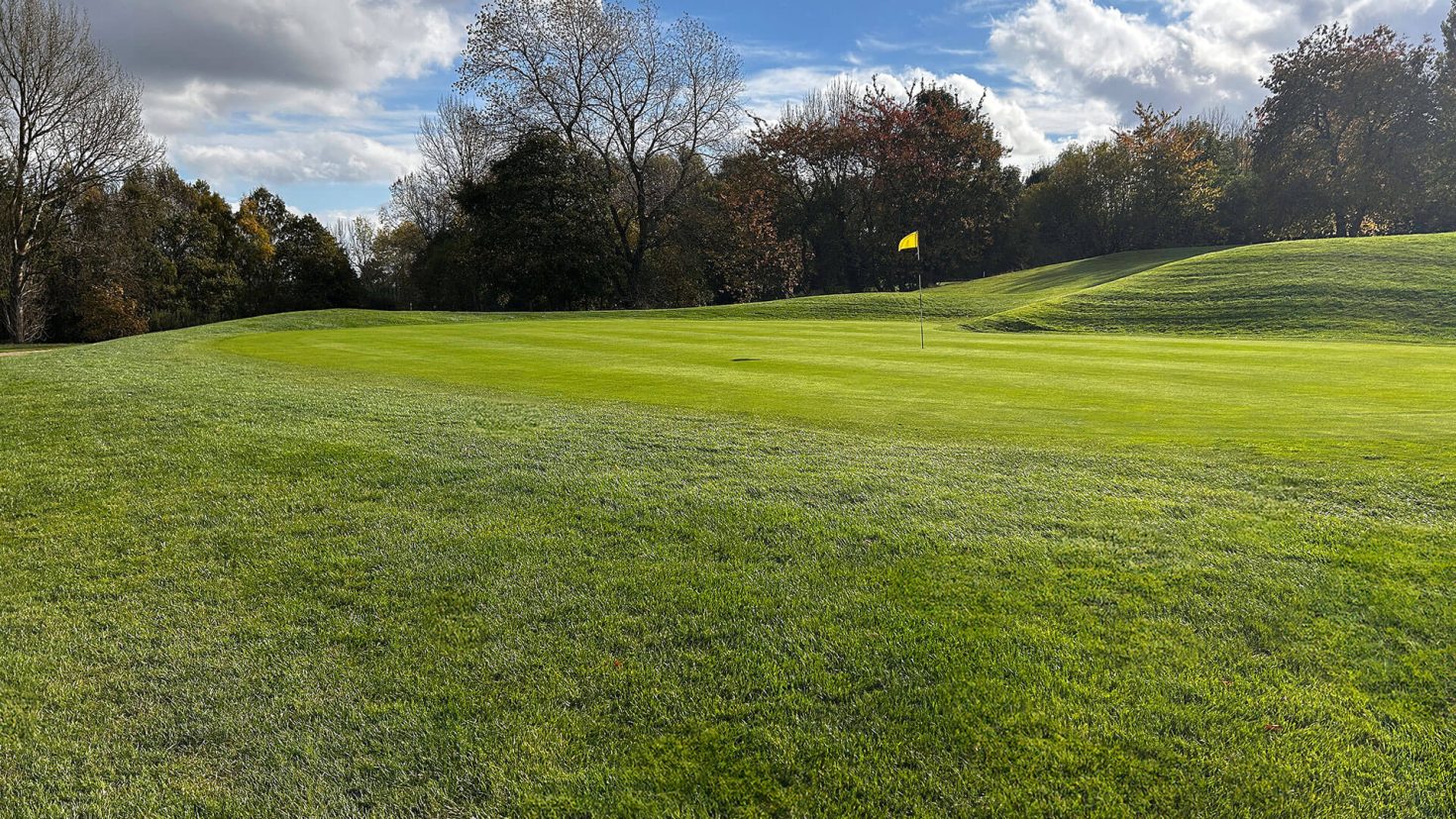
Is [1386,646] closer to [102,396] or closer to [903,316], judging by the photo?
[102,396]

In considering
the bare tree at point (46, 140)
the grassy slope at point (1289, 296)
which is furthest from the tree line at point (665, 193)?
the grassy slope at point (1289, 296)

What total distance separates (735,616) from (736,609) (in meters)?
0.06

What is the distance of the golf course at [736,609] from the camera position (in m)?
2.57

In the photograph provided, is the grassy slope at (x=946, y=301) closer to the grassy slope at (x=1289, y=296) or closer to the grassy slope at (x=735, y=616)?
the grassy slope at (x=1289, y=296)

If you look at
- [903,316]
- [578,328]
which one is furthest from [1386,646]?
[903,316]

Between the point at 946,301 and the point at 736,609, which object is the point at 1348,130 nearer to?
the point at 946,301

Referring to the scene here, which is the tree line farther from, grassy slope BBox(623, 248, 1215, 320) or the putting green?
the putting green

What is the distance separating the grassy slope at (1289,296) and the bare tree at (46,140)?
36.7m

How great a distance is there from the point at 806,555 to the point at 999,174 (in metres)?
46.3

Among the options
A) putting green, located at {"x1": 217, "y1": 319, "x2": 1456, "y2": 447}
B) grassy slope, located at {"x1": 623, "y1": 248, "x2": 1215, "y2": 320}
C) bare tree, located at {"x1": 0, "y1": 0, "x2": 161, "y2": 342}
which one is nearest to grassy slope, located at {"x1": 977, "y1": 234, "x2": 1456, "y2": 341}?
grassy slope, located at {"x1": 623, "y1": 248, "x2": 1215, "y2": 320}

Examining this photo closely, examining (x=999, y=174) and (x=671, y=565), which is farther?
(x=999, y=174)

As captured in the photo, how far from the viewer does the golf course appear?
2.57 m

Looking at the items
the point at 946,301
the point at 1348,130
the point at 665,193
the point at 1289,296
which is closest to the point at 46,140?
the point at 665,193

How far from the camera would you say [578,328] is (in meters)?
19.7
